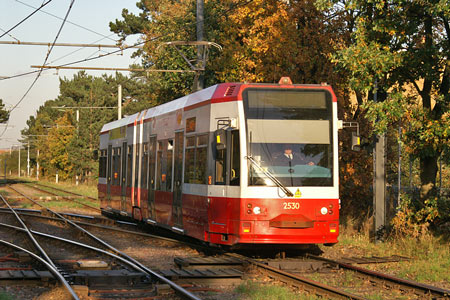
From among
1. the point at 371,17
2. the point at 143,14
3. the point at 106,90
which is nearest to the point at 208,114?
the point at 371,17

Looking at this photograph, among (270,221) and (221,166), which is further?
(221,166)

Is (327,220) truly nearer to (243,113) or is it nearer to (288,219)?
(288,219)

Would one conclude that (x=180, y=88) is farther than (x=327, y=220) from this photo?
Yes

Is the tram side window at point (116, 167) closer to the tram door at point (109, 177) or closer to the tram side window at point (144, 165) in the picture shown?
the tram door at point (109, 177)

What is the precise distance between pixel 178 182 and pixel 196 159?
1343 millimetres

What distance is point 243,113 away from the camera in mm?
12484

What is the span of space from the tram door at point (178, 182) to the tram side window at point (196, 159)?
15.7 inches

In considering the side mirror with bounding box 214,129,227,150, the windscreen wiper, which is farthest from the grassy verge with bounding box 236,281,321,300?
the side mirror with bounding box 214,129,227,150

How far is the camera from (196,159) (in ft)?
46.2

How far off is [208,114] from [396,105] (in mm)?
3843

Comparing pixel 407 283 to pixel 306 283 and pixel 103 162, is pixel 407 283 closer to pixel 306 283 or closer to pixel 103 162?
pixel 306 283

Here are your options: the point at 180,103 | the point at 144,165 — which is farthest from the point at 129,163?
the point at 180,103

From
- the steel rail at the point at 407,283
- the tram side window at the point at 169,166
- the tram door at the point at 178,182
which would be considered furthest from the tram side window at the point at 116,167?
the steel rail at the point at 407,283

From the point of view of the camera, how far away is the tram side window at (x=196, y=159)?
1359 cm
